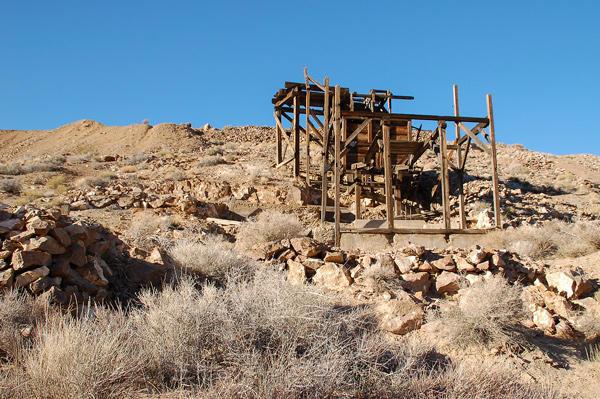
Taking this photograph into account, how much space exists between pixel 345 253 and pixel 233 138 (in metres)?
25.8

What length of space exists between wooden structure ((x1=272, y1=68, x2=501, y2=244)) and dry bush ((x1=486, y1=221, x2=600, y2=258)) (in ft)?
3.96

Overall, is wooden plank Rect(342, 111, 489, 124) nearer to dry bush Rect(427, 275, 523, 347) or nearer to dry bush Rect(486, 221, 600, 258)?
dry bush Rect(486, 221, 600, 258)

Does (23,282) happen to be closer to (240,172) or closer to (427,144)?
(427,144)

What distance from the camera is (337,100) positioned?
1011cm

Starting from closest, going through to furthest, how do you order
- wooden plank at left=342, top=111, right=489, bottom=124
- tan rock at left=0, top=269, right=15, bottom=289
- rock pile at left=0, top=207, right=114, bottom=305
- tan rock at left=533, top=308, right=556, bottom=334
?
tan rock at left=0, top=269, right=15, bottom=289 < rock pile at left=0, top=207, right=114, bottom=305 < tan rock at left=533, top=308, right=556, bottom=334 < wooden plank at left=342, top=111, right=489, bottom=124

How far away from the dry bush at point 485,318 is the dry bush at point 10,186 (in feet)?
50.1

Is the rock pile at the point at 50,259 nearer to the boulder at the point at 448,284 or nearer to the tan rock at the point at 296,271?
the tan rock at the point at 296,271

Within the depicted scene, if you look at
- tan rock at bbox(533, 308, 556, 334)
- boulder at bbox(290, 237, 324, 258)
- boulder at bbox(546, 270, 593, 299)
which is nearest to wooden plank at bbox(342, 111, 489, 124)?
boulder at bbox(290, 237, 324, 258)

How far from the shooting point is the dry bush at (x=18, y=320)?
3728 millimetres

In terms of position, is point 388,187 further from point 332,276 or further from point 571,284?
point 571,284

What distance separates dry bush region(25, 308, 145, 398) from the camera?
2.94 m

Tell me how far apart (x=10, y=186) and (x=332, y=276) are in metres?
13.7

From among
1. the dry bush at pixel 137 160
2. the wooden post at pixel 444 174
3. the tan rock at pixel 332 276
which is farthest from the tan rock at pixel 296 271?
the dry bush at pixel 137 160

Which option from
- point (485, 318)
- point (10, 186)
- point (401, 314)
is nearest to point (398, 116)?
→ point (401, 314)
